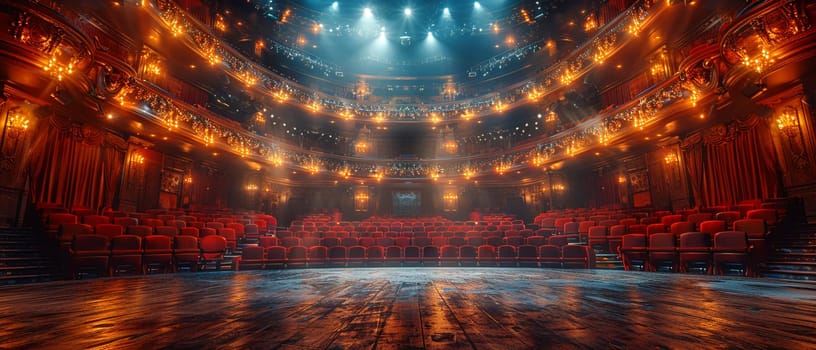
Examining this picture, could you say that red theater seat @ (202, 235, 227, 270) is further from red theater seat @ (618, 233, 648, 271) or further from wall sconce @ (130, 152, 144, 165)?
red theater seat @ (618, 233, 648, 271)

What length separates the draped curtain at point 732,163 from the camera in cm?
749

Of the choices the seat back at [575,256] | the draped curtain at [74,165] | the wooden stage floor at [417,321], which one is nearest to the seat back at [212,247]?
the wooden stage floor at [417,321]

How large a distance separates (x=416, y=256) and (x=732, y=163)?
821 centimetres

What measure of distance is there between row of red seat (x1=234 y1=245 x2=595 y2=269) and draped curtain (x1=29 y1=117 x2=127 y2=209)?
510 centimetres

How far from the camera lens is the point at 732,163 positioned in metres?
8.34

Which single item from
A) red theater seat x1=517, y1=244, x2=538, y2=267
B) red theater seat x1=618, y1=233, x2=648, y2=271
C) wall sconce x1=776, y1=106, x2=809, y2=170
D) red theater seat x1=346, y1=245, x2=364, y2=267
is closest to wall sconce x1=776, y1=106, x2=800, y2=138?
wall sconce x1=776, y1=106, x2=809, y2=170

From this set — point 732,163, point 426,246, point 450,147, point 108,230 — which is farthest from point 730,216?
point 108,230

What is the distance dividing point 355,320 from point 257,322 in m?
0.48

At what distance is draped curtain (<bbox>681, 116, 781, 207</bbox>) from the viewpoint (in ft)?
24.6

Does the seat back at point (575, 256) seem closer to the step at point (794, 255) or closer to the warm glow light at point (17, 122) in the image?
the step at point (794, 255)

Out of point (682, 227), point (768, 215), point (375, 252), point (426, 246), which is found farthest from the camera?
point (426, 246)

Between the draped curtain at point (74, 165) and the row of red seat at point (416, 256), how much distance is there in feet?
16.7

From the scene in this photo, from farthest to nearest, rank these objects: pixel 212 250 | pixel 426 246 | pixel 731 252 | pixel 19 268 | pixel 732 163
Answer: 1. pixel 732 163
2. pixel 426 246
3. pixel 212 250
4. pixel 731 252
5. pixel 19 268

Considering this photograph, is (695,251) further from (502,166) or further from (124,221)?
(124,221)
